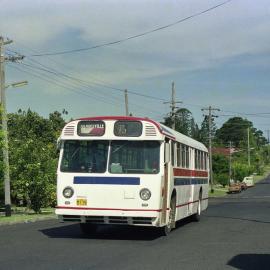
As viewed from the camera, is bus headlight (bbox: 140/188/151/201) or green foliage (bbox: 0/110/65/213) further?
green foliage (bbox: 0/110/65/213)

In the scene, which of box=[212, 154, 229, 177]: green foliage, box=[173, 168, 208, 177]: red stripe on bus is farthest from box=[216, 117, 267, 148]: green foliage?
box=[173, 168, 208, 177]: red stripe on bus

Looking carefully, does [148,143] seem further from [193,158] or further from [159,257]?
[193,158]

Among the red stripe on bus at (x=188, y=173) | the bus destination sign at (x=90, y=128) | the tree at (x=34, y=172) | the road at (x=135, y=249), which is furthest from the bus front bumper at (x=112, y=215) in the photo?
the tree at (x=34, y=172)

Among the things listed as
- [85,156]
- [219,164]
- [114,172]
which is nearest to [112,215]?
[114,172]

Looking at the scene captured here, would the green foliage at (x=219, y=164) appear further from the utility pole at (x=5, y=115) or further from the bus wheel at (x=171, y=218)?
the bus wheel at (x=171, y=218)

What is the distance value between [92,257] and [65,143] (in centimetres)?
427

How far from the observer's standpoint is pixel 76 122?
15195mm

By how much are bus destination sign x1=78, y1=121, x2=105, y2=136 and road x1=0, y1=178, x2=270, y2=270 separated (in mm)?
2561

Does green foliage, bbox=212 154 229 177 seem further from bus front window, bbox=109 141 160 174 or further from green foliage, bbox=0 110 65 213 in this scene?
bus front window, bbox=109 141 160 174

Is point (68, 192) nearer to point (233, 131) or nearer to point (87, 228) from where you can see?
point (87, 228)

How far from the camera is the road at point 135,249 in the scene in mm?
10766

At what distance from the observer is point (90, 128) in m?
15.1

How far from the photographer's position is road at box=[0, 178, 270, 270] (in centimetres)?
1077

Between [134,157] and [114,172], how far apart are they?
59 centimetres
